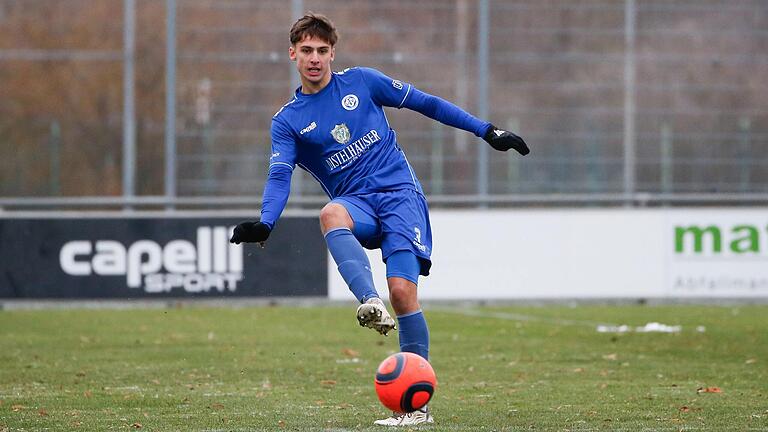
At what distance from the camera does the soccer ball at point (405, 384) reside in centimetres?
660

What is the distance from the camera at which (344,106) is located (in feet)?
24.0

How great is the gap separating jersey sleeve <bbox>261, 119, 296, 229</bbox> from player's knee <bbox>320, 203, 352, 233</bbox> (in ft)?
0.71

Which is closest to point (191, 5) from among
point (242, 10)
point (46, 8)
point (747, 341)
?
point (242, 10)

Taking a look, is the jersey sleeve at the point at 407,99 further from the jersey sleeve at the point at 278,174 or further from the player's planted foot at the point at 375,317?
the player's planted foot at the point at 375,317

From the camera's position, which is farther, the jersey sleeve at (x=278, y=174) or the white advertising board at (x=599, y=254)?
the white advertising board at (x=599, y=254)

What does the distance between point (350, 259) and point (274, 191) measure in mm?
533

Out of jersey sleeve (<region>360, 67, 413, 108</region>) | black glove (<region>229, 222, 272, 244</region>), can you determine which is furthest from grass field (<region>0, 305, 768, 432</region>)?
jersey sleeve (<region>360, 67, 413, 108</region>)

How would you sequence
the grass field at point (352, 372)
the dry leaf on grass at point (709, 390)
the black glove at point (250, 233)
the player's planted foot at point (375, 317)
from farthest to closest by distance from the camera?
the dry leaf on grass at point (709, 390)
the grass field at point (352, 372)
the black glove at point (250, 233)
the player's planted foot at point (375, 317)

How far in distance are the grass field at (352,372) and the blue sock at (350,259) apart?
2.32 feet

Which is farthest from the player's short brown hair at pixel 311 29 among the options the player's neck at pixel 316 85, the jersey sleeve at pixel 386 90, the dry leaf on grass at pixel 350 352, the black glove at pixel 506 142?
the dry leaf on grass at pixel 350 352

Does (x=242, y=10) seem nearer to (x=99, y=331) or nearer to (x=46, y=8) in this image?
(x=46, y=8)

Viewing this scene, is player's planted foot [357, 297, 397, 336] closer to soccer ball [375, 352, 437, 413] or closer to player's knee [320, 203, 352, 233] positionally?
soccer ball [375, 352, 437, 413]

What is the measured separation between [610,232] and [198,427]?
461 inches

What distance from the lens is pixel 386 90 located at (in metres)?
7.46
